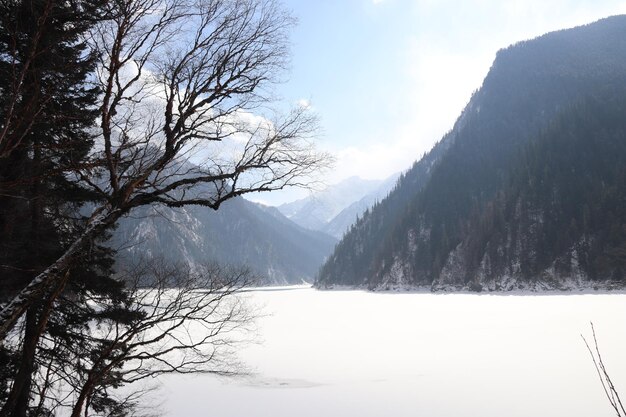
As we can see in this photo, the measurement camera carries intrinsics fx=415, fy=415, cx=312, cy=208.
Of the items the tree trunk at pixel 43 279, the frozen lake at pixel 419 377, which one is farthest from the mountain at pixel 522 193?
the tree trunk at pixel 43 279

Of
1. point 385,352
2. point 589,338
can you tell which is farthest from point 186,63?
point 589,338

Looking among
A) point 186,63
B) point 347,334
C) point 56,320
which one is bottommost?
point 347,334

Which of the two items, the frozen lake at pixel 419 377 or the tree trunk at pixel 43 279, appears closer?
the tree trunk at pixel 43 279

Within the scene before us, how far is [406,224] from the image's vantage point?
460 ft

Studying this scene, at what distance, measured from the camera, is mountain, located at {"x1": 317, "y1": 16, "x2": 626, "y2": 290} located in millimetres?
87750

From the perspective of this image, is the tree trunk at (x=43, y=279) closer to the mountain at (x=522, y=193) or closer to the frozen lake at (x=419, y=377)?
the frozen lake at (x=419, y=377)

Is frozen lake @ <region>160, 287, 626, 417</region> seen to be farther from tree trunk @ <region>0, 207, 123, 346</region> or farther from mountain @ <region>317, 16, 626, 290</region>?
mountain @ <region>317, 16, 626, 290</region>

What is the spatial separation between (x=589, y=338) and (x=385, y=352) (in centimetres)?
1014

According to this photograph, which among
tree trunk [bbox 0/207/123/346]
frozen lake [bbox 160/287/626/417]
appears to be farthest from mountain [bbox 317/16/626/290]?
tree trunk [bbox 0/207/123/346]

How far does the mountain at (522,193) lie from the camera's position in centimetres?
8775

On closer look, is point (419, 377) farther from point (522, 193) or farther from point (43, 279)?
point (522, 193)

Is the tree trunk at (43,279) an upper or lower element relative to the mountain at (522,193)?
lower

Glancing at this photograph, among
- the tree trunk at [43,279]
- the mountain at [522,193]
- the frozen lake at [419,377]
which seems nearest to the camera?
the tree trunk at [43,279]

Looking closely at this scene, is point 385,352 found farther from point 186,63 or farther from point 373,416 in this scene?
point 186,63
